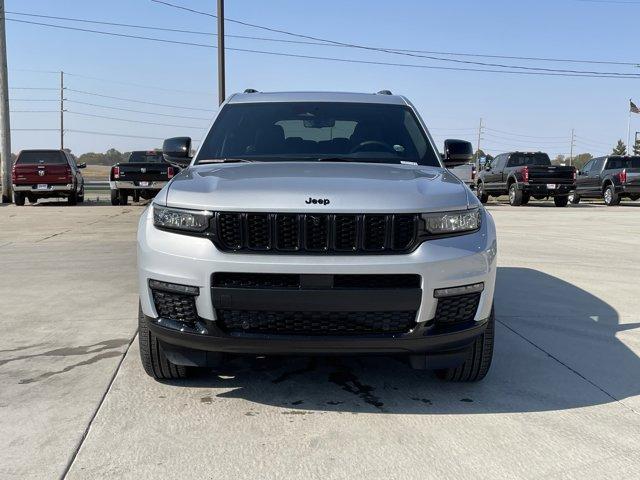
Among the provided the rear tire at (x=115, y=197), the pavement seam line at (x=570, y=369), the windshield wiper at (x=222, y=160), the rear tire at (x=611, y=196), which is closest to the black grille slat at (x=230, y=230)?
the windshield wiper at (x=222, y=160)

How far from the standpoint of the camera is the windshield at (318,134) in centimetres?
442

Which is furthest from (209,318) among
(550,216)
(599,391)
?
(550,216)

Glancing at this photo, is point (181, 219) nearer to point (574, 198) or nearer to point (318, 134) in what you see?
point (318, 134)

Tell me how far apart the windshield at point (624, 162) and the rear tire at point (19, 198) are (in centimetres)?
2126

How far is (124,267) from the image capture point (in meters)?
7.83

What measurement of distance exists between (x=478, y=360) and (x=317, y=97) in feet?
8.38

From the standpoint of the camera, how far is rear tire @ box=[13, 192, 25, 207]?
20194 millimetres

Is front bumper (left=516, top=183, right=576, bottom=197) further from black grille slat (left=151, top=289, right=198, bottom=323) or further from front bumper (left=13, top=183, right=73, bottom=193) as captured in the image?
black grille slat (left=151, top=289, right=198, bottom=323)

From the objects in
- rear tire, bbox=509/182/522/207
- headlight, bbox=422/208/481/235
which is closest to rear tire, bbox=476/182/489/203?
rear tire, bbox=509/182/522/207

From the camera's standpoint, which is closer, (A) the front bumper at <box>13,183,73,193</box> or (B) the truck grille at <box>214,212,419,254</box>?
(B) the truck grille at <box>214,212,419,254</box>

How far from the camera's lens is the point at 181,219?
3207 mm

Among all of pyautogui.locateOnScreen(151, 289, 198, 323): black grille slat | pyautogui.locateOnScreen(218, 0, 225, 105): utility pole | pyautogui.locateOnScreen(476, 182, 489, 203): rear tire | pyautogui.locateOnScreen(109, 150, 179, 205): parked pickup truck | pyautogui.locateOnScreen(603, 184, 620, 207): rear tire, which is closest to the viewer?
pyautogui.locateOnScreen(151, 289, 198, 323): black grille slat

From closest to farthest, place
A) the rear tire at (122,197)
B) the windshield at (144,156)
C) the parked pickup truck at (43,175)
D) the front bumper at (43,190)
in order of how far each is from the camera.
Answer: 1. the parked pickup truck at (43,175)
2. the front bumper at (43,190)
3. the rear tire at (122,197)
4. the windshield at (144,156)

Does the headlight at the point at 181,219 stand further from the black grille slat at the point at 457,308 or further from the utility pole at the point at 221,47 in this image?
the utility pole at the point at 221,47
